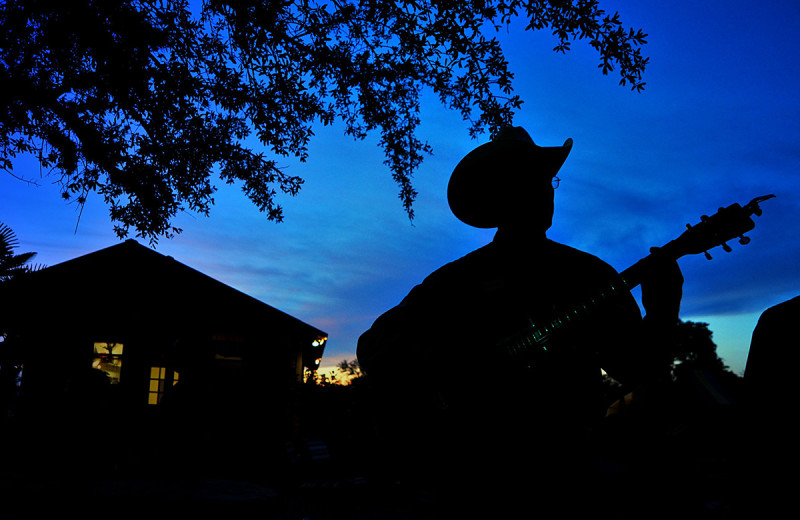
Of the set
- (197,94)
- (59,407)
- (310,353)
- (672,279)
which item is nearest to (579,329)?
(672,279)

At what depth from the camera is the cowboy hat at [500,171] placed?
1.77 metres

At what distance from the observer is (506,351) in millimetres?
1516

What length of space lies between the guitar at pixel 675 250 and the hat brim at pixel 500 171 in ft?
1.55

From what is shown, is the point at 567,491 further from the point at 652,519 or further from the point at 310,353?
the point at 310,353

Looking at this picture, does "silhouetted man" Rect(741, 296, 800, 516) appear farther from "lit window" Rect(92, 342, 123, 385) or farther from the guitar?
"lit window" Rect(92, 342, 123, 385)

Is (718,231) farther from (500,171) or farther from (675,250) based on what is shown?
(500,171)

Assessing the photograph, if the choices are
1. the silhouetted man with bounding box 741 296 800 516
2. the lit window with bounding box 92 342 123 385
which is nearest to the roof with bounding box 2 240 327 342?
the lit window with bounding box 92 342 123 385

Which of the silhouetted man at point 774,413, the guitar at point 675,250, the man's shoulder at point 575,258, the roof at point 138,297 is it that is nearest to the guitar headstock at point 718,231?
the guitar at point 675,250

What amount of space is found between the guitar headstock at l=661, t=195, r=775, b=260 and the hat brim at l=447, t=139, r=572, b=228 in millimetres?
564

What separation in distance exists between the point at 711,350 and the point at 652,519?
4937 centimetres

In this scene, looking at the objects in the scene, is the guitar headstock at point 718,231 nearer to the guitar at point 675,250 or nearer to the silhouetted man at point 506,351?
the guitar at point 675,250

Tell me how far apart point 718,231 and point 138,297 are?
15.1 metres

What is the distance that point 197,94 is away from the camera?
6766 millimetres

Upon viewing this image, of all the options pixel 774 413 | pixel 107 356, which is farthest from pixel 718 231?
pixel 107 356
